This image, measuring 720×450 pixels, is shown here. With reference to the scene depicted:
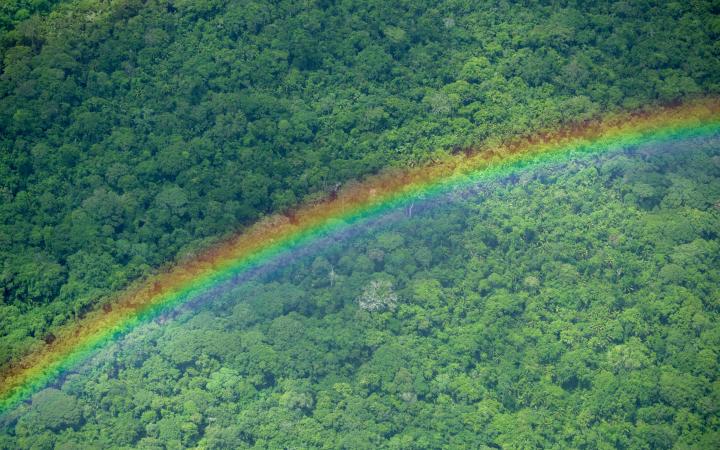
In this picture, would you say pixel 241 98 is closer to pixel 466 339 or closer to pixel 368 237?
pixel 368 237

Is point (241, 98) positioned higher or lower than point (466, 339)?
higher

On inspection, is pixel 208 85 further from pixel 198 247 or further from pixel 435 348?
pixel 435 348

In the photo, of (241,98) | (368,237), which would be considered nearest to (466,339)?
(368,237)

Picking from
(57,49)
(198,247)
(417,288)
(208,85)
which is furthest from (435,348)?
(57,49)

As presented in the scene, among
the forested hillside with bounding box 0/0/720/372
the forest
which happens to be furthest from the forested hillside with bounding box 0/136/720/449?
the forested hillside with bounding box 0/0/720/372

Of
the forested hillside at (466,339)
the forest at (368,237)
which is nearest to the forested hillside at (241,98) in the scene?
the forest at (368,237)
